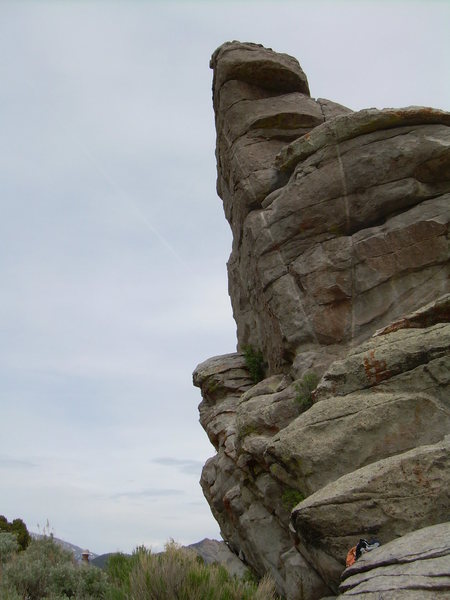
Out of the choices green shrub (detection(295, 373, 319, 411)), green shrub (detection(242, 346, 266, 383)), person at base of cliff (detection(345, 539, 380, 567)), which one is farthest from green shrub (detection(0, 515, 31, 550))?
person at base of cliff (detection(345, 539, 380, 567))

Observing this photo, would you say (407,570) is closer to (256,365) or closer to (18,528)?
(256,365)

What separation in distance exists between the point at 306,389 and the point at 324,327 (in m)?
3.42

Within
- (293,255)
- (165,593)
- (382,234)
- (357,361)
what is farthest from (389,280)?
(165,593)

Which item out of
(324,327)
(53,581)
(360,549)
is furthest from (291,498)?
(324,327)

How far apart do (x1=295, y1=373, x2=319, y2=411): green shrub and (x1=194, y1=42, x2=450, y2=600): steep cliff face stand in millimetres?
53

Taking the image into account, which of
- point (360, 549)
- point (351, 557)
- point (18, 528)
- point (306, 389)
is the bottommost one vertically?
point (351, 557)

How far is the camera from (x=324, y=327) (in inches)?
882

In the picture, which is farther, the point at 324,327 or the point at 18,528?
the point at 18,528

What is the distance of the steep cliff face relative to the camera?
486 inches

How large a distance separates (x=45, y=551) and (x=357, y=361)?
11.1 m

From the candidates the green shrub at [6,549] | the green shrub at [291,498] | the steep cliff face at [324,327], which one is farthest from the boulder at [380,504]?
the green shrub at [6,549]

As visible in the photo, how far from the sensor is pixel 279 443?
1549cm

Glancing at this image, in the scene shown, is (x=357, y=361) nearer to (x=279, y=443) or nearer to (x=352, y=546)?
(x=279, y=443)

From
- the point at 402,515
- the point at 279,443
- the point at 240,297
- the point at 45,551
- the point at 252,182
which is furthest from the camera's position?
the point at 240,297
